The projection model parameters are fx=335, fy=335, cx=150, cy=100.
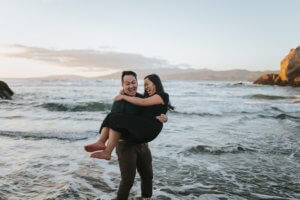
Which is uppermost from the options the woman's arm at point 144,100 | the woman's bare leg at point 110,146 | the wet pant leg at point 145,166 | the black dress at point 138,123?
the woman's arm at point 144,100

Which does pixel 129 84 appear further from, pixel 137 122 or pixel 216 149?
pixel 216 149

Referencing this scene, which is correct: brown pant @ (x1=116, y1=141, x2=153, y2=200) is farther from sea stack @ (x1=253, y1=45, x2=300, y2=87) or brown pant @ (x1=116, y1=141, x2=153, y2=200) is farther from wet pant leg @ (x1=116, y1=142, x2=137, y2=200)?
sea stack @ (x1=253, y1=45, x2=300, y2=87)

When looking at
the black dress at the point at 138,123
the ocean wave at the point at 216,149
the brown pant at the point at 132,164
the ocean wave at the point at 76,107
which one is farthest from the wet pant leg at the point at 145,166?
the ocean wave at the point at 76,107

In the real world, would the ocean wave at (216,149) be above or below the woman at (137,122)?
below

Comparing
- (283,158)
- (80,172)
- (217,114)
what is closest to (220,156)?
(283,158)

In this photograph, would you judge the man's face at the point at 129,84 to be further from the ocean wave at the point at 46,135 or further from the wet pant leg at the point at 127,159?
the ocean wave at the point at 46,135

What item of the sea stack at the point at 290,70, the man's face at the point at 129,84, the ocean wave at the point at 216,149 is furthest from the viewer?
the sea stack at the point at 290,70

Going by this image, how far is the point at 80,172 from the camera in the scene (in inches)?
244

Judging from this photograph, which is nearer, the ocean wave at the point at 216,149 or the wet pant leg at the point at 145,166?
the wet pant leg at the point at 145,166

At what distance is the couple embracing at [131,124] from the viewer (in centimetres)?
394

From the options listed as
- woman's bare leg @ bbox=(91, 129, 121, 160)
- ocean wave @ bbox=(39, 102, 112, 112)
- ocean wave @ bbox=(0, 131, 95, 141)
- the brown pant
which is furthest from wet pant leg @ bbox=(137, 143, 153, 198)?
ocean wave @ bbox=(39, 102, 112, 112)

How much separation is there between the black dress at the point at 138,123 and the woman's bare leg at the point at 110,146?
6 centimetres

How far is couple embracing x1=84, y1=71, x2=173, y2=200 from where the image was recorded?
3.94 m

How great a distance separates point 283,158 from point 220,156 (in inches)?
54.8
